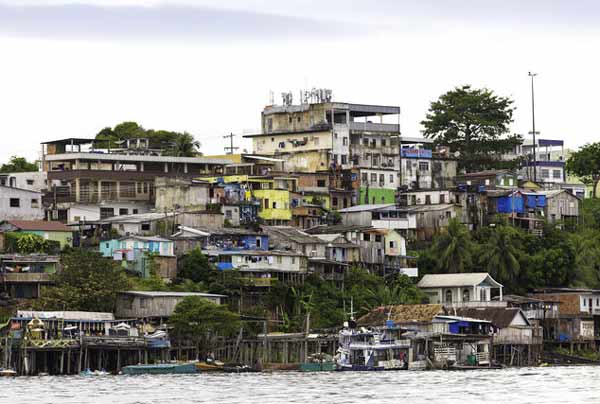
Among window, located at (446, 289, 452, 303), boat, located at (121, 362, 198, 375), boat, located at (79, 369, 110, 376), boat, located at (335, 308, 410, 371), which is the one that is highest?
window, located at (446, 289, 452, 303)

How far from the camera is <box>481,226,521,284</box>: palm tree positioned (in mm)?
96625

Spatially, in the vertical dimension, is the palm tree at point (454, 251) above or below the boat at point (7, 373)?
above

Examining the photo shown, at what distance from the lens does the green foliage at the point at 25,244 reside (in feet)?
286

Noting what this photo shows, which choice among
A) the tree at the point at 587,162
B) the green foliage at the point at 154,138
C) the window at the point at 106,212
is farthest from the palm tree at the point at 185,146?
the tree at the point at 587,162

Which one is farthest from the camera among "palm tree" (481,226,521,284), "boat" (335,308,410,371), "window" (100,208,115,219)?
"window" (100,208,115,219)

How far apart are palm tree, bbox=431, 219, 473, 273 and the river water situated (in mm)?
20641

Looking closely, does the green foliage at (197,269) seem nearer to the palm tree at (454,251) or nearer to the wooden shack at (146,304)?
the wooden shack at (146,304)

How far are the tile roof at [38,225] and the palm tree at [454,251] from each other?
23.0 m

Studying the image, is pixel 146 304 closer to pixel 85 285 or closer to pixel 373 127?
pixel 85 285

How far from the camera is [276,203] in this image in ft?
329

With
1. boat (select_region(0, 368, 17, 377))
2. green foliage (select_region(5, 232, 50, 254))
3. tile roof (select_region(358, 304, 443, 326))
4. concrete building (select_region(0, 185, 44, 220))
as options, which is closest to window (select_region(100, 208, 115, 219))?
concrete building (select_region(0, 185, 44, 220))

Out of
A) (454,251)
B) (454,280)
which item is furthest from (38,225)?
(454,251)

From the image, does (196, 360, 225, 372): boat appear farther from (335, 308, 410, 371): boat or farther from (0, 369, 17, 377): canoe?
(0, 369, 17, 377): canoe

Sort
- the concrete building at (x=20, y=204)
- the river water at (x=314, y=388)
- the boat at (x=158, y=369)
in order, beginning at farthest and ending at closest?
the concrete building at (x=20, y=204) → the boat at (x=158, y=369) → the river water at (x=314, y=388)
